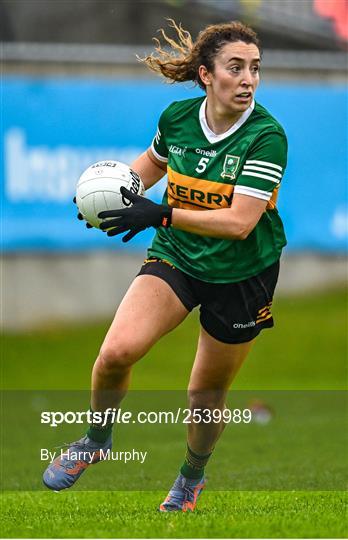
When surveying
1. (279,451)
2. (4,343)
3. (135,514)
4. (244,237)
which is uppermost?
(244,237)

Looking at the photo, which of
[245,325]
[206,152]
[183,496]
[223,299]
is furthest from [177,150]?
[183,496]

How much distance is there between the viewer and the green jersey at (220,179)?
6.30 meters

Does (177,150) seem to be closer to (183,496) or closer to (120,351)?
(120,351)

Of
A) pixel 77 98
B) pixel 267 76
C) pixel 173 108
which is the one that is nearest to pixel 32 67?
pixel 77 98

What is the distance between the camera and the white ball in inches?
253

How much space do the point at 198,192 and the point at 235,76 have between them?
2.13 ft

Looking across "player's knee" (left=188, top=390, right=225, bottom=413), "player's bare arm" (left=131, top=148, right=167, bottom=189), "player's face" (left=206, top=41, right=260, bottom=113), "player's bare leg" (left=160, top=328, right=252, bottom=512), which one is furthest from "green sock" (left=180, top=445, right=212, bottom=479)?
"player's face" (left=206, top=41, right=260, bottom=113)

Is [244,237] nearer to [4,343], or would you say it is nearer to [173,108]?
[173,108]

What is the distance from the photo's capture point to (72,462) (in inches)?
264

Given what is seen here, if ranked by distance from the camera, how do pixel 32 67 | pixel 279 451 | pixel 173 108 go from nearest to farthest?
1. pixel 173 108
2. pixel 279 451
3. pixel 32 67

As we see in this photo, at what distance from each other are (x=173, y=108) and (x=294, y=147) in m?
8.50

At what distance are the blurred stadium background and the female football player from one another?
7.72 metres

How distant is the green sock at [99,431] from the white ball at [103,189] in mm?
1123

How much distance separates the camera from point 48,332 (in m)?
15.3
